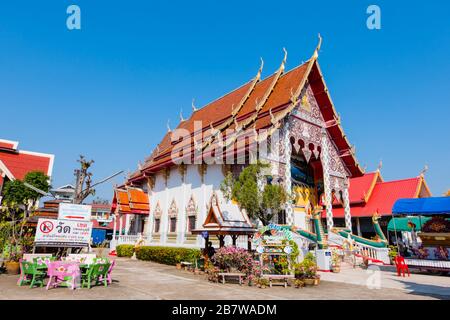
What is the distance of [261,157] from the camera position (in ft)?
47.9

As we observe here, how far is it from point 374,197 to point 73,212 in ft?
68.7

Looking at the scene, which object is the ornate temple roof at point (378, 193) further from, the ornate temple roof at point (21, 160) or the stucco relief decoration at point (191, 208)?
the ornate temple roof at point (21, 160)

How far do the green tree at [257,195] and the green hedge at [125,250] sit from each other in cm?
1039

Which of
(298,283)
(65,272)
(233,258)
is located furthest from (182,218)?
(65,272)

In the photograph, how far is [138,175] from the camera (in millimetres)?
23719

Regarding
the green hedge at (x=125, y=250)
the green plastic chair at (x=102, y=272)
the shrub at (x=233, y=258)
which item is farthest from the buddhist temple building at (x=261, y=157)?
the green plastic chair at (x=102, y=272)

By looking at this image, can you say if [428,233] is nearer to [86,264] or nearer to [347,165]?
[347,165]

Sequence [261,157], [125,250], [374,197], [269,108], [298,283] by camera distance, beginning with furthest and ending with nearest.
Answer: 1. [374,197]
2. [125,250]
3. [269,108]
4. [261,157]
5. [298,283]

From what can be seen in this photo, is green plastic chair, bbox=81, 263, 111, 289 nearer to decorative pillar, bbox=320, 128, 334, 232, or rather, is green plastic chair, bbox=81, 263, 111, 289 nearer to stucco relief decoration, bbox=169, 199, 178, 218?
stucco relief decoration, bbox=169, 199, 178, 218

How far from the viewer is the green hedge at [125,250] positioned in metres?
20.3

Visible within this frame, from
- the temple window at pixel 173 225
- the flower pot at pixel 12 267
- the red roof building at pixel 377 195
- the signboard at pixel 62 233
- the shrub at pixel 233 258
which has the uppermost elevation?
the red roof building at pixel 377 195

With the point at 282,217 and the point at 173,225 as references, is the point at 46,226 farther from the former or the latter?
the point at 282,217

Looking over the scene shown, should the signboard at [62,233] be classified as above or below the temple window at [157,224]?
below
